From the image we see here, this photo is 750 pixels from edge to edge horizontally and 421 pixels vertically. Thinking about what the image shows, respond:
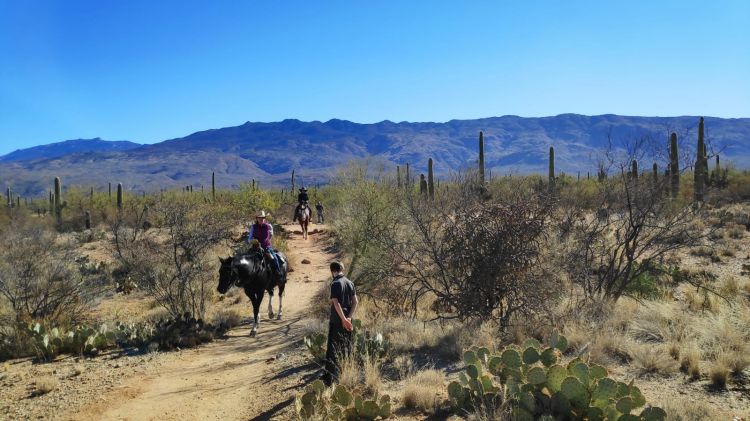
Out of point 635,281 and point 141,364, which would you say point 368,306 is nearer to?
point 141,364

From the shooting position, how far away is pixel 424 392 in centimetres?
590

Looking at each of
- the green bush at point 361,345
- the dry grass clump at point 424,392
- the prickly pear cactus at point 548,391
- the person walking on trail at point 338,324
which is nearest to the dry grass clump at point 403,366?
the green bush at point 361,345

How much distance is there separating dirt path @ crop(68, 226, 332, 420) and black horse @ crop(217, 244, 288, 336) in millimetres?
751

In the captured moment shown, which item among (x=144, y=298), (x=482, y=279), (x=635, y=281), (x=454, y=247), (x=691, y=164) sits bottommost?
(x=144, y=298)

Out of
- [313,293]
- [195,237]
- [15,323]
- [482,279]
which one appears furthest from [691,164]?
[15,323]

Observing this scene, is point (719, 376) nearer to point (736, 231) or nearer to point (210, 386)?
point (210, 386)

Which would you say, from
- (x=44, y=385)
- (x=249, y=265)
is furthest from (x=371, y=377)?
(x=44, y=385)

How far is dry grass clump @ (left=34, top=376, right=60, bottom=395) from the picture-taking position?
22.9 feet

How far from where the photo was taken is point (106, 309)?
13.3 meters

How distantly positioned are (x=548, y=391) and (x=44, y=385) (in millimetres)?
6747

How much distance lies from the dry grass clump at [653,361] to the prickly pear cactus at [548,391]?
1437mm

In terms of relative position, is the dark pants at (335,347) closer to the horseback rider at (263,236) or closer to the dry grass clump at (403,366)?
the dry grass clump at (403,366)

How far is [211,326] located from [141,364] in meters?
1.84

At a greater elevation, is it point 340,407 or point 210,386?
point 340,407
